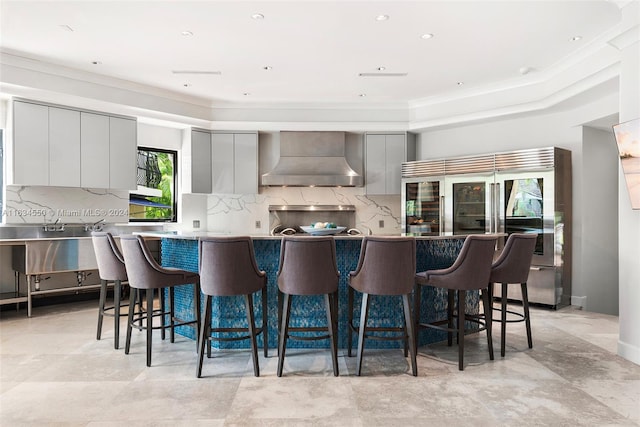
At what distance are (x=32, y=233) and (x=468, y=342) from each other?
5092mm

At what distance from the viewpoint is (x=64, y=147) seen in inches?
209

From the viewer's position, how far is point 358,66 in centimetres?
509

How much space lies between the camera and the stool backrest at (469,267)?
10.5ft

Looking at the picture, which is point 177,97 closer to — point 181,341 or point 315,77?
point 315,77

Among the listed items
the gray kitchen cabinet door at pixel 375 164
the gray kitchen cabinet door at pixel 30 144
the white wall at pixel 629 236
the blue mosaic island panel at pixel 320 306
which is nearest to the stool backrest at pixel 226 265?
the blue mosaic island panel at pixel 320 306

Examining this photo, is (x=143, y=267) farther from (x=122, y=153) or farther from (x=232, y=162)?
(x=232, y=162)

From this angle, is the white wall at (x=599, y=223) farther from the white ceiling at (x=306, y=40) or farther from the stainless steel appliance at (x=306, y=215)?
the stainless steel appliance at (x=306, y=215)

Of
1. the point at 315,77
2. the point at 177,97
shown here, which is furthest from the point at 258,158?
the point at 315,77

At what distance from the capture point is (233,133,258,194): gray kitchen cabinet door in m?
6.84

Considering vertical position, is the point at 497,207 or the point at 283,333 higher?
the point at 497,207

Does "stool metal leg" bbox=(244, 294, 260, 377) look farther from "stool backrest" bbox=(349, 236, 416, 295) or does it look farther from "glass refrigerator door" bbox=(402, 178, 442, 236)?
"glass refrigerator door" bbox=(402, 178, 442, 236)

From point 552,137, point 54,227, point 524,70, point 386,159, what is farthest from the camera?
point 386,159

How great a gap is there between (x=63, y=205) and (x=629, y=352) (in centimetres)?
625

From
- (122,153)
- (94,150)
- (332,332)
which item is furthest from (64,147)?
(332,332)
